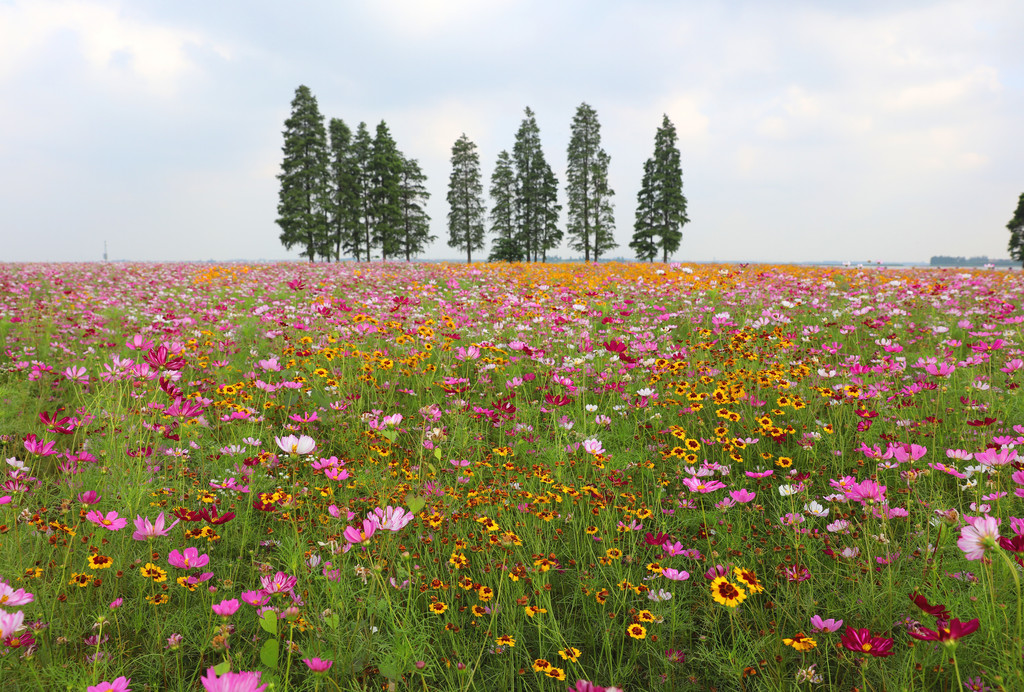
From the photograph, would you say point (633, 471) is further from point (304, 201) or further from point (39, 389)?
point (304, 201)

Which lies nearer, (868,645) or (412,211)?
(868,645)

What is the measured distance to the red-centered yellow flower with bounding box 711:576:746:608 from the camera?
1.26 m

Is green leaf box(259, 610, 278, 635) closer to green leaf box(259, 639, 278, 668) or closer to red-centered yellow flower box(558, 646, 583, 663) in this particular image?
green leaf box(259, 639, 278, 668)

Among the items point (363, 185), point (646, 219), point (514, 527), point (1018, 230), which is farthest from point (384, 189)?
point (1018, 230)

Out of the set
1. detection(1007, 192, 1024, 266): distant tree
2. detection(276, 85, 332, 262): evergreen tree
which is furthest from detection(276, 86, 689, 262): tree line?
detection(1007, 192, 1024, 266): distant tree

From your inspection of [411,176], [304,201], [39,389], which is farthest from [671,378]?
[411,176]

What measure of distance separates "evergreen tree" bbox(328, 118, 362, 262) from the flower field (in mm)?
33905

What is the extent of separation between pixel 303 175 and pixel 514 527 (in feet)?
119

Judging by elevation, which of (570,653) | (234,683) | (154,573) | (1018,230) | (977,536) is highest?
(1018,230)

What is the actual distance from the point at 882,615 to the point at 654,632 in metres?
0.78

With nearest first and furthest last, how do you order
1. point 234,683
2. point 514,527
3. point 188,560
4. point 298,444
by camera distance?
point 234,683, point 188,560, point 298,444, point 514,527

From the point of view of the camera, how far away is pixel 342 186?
118 feet

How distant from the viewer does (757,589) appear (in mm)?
1336

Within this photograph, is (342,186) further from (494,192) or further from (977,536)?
(977,536)
